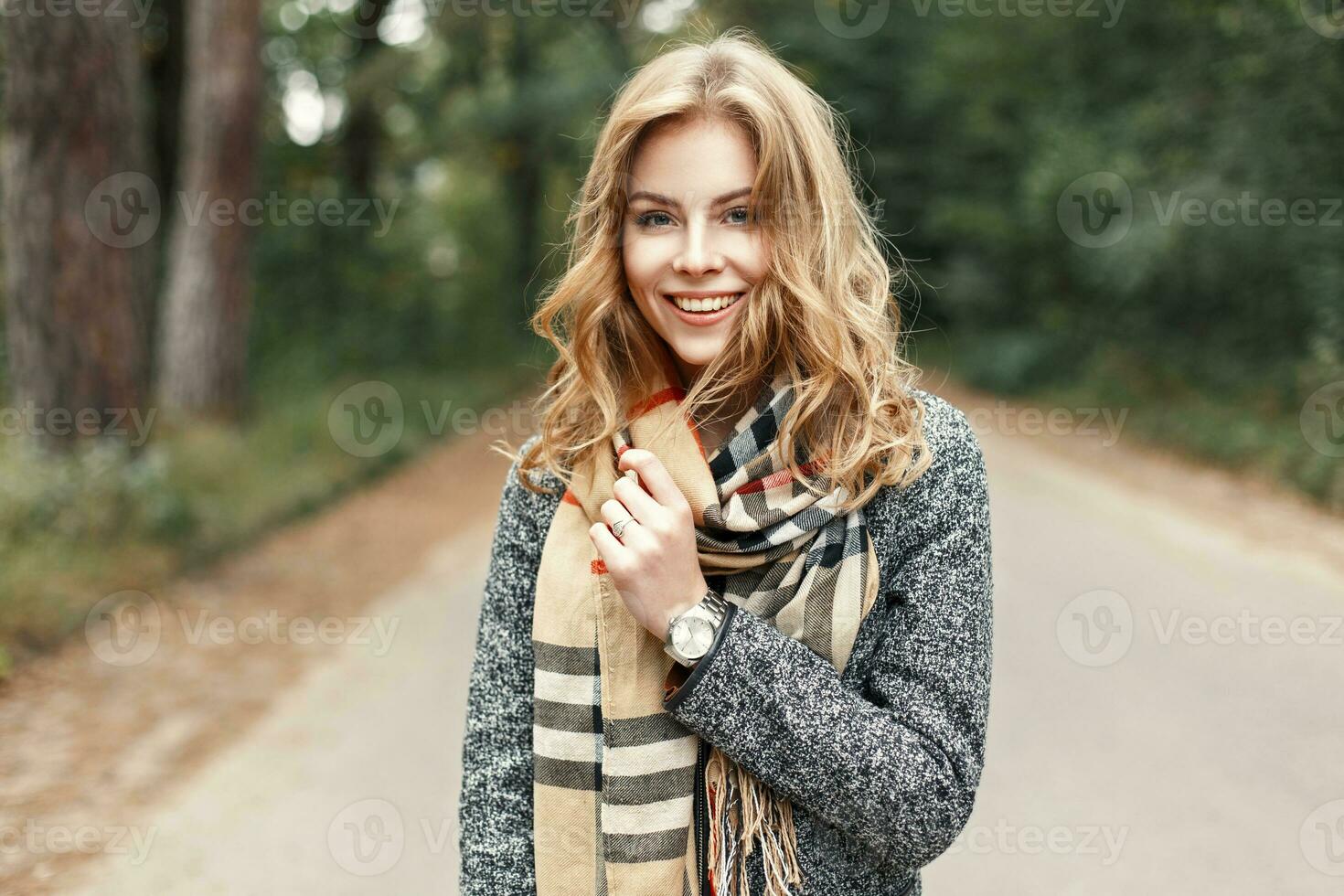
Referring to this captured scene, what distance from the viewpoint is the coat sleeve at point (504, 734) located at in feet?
5.38

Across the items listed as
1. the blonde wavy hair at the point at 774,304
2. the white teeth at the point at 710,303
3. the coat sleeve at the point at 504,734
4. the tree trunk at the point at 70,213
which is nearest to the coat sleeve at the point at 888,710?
the blonde wavy hair at the point at 774,304

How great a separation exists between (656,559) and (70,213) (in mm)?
6590

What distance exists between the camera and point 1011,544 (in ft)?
24.3

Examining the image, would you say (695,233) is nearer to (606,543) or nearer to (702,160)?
(702,160)

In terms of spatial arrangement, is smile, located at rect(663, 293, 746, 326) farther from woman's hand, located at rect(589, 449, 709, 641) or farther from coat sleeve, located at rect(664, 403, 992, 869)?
coat sleeve, located at rect(664, 403, 992, 869)

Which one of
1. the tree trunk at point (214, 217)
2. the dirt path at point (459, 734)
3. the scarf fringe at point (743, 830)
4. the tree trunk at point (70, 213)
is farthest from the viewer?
the tree trunk at point (214, 217)

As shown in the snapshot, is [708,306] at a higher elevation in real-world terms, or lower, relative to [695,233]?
lower

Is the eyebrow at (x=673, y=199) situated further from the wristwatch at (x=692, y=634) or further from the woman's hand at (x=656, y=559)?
the wristwatch at (x=692, y=634)

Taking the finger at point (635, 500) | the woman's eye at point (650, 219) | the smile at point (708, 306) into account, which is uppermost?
the woman's eye at point (650, 219)

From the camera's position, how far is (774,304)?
5.16 ft

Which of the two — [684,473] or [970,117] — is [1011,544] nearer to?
[684,473]

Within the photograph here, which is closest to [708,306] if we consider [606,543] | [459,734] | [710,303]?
[710,303]

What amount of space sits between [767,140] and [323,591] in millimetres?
5982

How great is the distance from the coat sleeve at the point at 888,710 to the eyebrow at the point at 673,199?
0.53 metres
